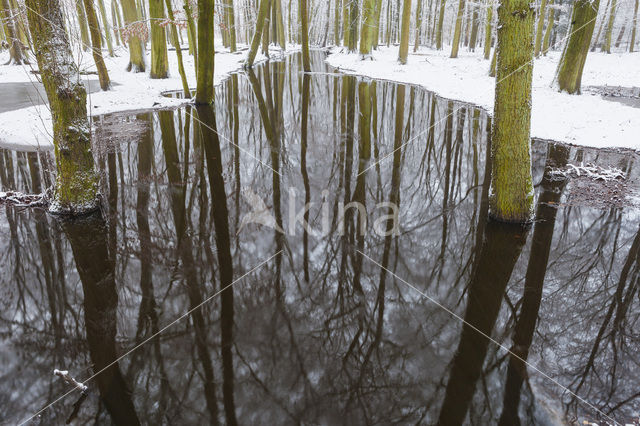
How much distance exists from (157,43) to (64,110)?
12.9 m

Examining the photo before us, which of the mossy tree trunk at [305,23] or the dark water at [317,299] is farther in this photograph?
the mossy tree trunk at [305,23]

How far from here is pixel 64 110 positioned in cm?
510

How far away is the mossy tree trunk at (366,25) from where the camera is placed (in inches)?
910

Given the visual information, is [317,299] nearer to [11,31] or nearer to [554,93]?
[554,93]

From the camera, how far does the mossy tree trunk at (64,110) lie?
4.86 meters

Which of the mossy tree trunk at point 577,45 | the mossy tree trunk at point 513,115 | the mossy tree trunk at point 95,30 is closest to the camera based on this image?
the mossy tree trunk at point 513,115

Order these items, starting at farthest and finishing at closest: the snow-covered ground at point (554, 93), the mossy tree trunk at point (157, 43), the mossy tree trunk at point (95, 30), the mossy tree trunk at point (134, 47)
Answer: the mossy tree trunk at point (134, 47) < the mossy tree trunk at point (157, 43) < the mossy tree trunk at point (95, 30) < the snow-covered ground at point (554, 93)

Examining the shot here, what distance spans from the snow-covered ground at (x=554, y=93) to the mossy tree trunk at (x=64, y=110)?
32.0ft
